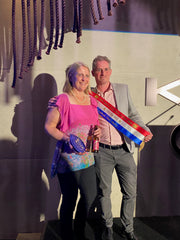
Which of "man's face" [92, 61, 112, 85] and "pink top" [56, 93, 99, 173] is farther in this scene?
"man's face" [92, 61, 112, 85]

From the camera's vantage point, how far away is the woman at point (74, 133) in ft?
5.69

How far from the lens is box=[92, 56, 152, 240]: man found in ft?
6.93

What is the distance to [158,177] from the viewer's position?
106 inches

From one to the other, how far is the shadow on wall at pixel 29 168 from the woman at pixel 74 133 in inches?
28.8

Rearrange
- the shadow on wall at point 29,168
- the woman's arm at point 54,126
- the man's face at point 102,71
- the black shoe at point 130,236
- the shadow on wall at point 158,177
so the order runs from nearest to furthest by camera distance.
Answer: the woman's arm at point 54,126 → the man's face at point 102,71 → the black shoe at point 130,236 → the shadow on wall at point 29,168 → the shadow on wall at point 158,177

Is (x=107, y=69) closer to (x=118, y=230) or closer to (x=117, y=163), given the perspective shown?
(x=117, y=163)

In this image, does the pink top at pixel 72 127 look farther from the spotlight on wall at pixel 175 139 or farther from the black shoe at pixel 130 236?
the spotlight on wall at pixel 175 139

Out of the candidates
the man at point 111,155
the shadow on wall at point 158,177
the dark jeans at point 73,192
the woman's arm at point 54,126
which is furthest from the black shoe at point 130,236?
the woman's arm at point 54,126

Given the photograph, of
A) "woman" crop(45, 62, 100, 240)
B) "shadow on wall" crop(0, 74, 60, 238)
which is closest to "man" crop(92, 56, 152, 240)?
"woman" crop(45, 62, 100, 240)

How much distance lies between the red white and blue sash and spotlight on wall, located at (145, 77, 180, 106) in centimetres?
56

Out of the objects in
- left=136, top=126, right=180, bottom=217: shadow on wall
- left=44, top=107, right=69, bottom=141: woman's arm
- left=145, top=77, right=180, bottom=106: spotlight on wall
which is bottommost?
left=136, top=126, right=180, bottom=217: shadow on wall

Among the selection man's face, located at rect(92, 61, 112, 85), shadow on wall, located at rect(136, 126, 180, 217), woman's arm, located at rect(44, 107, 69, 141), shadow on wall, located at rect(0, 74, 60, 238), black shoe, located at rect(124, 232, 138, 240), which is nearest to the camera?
woman's arm, located at rect(44, 107, 69, 141)

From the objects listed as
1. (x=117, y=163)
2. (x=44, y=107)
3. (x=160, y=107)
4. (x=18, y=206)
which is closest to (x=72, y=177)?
(x=117, y=163)

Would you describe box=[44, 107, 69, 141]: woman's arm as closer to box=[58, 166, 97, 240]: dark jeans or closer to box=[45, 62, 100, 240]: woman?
box=[45, 62, 100, 240]: woman
